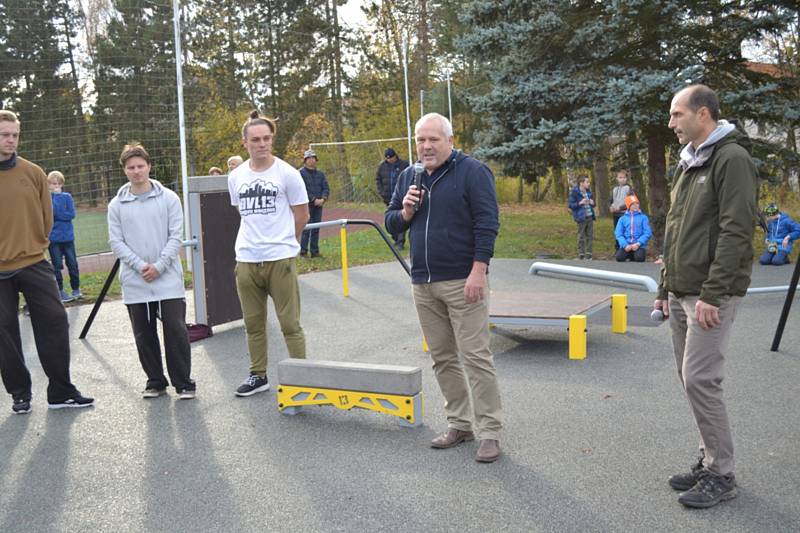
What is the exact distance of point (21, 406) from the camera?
20.1 feet

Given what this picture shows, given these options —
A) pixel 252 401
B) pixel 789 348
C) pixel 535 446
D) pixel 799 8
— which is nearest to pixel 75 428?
pixel 252 401

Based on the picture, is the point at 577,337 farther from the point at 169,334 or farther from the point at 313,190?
the point at 313,190

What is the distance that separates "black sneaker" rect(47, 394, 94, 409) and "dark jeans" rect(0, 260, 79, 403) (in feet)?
0.10

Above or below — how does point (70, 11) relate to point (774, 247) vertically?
above

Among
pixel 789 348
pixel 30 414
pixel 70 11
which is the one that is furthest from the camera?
pixel 70 11

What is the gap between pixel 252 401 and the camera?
624cm

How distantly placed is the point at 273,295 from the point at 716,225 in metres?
3.24

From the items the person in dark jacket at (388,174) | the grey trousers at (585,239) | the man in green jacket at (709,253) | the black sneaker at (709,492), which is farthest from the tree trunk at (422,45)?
the black sneaker at (709,492)

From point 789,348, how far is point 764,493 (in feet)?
12.3

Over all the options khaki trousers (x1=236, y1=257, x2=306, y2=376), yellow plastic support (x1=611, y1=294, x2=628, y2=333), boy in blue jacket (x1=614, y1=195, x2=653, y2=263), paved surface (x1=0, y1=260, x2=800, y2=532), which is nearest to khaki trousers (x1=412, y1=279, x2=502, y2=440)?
paved surface (x1=0, y1=260, x2=800, y2=532)

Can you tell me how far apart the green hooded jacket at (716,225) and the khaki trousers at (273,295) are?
9.34ft

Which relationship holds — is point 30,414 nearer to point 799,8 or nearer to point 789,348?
point 789,348

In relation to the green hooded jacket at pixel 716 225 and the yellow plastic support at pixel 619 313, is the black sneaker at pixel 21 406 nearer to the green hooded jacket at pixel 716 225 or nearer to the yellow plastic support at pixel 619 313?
the green hooded jacket at pixel 716 225

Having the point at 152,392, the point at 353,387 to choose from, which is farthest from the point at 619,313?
the point at 152,392
